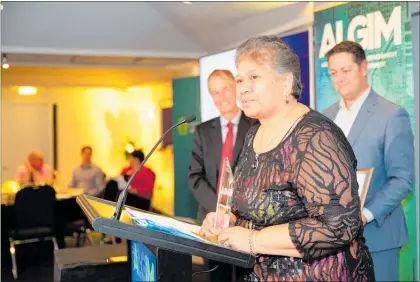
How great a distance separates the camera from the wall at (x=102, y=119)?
1216 cm

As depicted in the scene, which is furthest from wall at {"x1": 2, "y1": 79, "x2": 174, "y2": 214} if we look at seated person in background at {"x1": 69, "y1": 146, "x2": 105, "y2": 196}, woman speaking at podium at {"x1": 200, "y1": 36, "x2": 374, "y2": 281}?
woman speaking at podium at {"x1": 200, "y1": 36, "x2": 374, "y2": 281}

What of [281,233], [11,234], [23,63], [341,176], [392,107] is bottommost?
[11,234]

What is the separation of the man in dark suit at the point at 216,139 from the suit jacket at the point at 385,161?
745mm

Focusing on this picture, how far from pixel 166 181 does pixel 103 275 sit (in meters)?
8.44

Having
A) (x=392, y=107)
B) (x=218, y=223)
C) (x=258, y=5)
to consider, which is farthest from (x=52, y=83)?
(x=218, y=223)

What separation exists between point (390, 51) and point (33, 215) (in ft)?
14.7

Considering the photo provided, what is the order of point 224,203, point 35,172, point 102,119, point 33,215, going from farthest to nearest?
point 102,119 < point 35,172 < point 33,215 < point 224,203

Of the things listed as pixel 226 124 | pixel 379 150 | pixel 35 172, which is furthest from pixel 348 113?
pixel 35 172

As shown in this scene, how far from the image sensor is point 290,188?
1521 millimetres

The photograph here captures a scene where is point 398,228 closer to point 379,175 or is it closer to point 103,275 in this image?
point 379,175

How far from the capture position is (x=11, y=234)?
21.0 feet

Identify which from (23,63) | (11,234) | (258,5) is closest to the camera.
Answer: (258,5)

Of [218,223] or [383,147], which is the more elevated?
[383,147]

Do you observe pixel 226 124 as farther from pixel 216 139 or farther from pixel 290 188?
pixel 290 188
